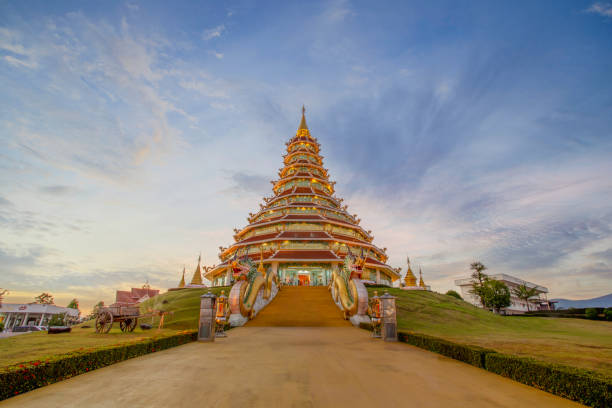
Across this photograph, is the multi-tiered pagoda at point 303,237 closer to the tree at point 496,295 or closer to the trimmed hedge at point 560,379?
the tree at point 496,295

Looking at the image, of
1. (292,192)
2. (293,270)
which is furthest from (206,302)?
(292,192)

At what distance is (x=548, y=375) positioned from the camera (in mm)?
4863

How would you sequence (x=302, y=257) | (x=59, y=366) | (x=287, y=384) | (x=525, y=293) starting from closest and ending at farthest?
(x=287, y=384), (x=59, y=366), (x=302, y=257), (x=525, y=293)

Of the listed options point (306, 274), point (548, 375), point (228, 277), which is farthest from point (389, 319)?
point (228, 277)

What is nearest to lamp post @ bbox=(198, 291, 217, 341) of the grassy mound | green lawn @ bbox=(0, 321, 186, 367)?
green lawn @ bbox=(0, 321, 186, 367)

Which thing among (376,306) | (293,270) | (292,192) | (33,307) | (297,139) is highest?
(297,139)

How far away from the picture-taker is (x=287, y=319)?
660 inches

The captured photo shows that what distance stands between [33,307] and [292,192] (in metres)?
45.1

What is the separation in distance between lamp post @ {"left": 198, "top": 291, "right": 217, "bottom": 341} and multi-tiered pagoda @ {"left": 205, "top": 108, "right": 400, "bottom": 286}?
13.4 metres

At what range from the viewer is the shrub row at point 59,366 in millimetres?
4414

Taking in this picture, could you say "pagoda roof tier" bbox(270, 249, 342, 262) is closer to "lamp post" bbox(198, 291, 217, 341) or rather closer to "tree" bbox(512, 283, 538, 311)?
"lamp post" bbox(198, 291, 217, 341)

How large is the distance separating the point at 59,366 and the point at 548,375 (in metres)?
9.35

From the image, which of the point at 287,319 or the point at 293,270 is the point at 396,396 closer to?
the point at 287,319

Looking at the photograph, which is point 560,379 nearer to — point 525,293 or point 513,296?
point 525,293
